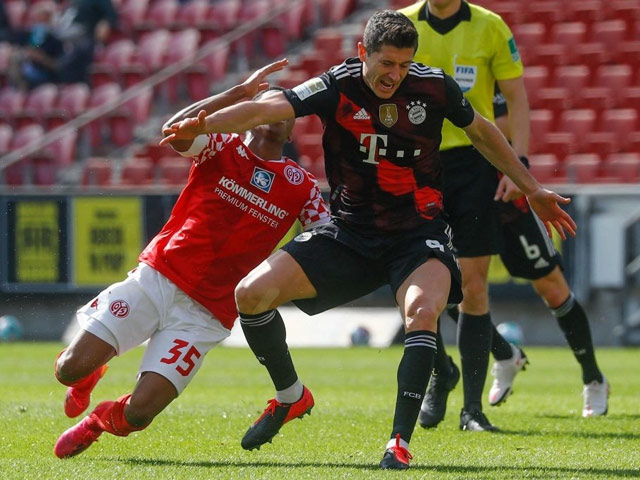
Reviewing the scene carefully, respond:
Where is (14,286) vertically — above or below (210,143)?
below

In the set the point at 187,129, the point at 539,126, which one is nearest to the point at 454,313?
the point at 187,129

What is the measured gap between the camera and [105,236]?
1448 centimetres

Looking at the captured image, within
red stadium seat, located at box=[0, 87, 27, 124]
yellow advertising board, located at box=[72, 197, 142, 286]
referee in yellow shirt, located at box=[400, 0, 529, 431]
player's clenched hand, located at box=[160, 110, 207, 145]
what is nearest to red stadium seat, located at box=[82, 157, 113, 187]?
yellow advertising board, located at box=[72, 197, 142, 286]

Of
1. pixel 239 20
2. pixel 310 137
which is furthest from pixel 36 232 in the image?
pixel 239 20

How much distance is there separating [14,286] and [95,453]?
8975 mm

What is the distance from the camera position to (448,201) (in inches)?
267

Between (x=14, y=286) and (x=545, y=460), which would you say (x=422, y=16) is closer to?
(x=545, y=460)

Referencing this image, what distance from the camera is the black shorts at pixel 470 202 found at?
6.72m

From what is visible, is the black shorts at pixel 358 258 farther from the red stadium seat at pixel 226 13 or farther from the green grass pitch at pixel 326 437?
the red stadium seat at pixel 226 13

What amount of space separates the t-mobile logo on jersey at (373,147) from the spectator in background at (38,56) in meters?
13.9

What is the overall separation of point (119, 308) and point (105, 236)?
8731mm

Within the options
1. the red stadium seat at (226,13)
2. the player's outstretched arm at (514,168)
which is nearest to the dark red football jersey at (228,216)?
the player's outstretched arm at (514,168)

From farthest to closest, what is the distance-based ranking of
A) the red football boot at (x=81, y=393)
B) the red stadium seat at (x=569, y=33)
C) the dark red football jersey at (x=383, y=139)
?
the red stadium seat at (x=569, y=33) < the red football boot at (x=81, y=393) < the dark red football jersey at (x=383, y=139)

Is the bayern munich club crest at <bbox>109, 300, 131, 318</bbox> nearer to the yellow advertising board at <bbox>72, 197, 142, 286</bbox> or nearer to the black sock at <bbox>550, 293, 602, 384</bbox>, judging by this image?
the black sock at <bbox>550, 293, 602, 384</bbox>
